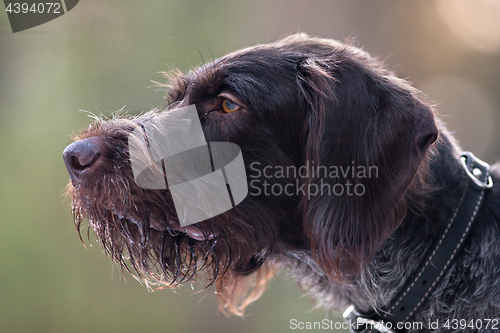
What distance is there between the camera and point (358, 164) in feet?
4.64

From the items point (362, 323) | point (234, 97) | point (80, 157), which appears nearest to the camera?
point (80, 157)

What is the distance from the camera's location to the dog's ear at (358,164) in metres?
1.40

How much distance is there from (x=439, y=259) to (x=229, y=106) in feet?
3.33

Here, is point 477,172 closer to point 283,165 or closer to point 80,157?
point 283,165

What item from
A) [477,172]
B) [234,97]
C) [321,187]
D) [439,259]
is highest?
[234,97]

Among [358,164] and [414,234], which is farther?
[414,234]

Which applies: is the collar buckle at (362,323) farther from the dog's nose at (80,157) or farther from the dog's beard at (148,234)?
the dog's nose at (80,157)

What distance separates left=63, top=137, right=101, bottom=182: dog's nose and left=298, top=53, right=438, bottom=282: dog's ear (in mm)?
810

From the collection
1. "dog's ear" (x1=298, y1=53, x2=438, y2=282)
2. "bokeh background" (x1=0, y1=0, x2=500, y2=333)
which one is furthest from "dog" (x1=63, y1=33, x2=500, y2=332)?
"bokeh background" (x1=0, y1=0, x2=500, y2=333)

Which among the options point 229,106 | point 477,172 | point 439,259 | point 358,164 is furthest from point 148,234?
point 477,172

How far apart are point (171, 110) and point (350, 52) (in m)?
0.83

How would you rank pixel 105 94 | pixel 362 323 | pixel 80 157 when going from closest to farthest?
pixel 80 157 → pixel 362 323 → pixel 105 94

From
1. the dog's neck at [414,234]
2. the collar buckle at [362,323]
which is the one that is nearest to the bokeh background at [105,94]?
the collar buckle at [362,323]

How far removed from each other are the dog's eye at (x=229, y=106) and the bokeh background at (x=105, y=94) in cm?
166
